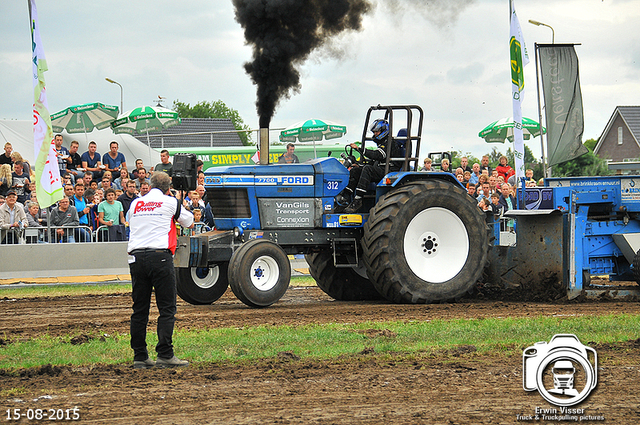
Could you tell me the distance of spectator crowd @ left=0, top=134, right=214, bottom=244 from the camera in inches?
603

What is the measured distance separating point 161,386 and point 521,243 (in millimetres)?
7016

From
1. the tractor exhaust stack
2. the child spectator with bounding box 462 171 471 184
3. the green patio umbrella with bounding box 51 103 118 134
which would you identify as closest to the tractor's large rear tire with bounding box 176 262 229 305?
the tractor exhaust stack

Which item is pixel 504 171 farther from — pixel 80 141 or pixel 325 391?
pixel 325 391

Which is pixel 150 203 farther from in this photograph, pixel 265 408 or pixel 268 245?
pixel 268 245

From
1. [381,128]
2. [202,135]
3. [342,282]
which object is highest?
[202,135]

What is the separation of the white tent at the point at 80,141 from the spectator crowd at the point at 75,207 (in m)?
3.67

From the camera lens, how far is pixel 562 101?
1444 cm

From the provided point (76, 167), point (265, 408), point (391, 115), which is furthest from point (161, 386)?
point (76, 167)

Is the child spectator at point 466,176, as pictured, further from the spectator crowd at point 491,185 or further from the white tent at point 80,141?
the white tent at point 80,141

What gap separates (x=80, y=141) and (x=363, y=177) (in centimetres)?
1311

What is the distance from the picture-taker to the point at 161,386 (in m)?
5.91

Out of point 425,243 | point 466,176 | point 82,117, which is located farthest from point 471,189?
point 82,117

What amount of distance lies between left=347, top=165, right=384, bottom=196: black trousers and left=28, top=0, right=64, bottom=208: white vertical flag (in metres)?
6.03

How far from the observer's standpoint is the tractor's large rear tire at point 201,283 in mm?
10969
